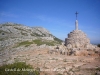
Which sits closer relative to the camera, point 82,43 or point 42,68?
point 42,68

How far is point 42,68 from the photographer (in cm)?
1430

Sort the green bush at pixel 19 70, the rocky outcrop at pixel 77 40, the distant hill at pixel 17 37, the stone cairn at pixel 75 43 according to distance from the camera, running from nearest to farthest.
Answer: the green bush at pixel 19 70 < the stone cairn at pixel 75 43 < the rocky outcrop at pixel 77 40 < the distant hill at pixel 17 37

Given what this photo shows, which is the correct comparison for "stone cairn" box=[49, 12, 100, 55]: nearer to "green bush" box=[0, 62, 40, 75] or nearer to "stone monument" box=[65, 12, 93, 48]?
"stone monument" box=[65, 12, 93, 48]

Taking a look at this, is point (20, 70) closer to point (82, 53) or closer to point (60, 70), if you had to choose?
point (60, 70)

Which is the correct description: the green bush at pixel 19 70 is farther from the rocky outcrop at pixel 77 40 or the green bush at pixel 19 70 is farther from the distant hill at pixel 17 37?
the distant hill at pixel 17 37

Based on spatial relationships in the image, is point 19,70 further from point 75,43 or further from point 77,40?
point 77,40

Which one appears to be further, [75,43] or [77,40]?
[77,40]

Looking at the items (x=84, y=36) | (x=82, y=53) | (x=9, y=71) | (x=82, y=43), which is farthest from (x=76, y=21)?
(x=9, y=71)

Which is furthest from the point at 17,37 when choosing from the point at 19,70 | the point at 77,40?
the point at 19,70

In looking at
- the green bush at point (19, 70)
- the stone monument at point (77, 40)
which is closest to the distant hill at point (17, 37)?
the stone monument at point (77, 40)

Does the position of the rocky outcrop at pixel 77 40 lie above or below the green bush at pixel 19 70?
above

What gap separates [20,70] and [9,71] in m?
1.36

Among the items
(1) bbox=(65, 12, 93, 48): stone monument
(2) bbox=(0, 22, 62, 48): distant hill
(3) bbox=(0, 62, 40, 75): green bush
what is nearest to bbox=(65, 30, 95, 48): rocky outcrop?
(1) bbox=(65, 12, 93, 48): stone monument

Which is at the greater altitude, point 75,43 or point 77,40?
point 77,40
